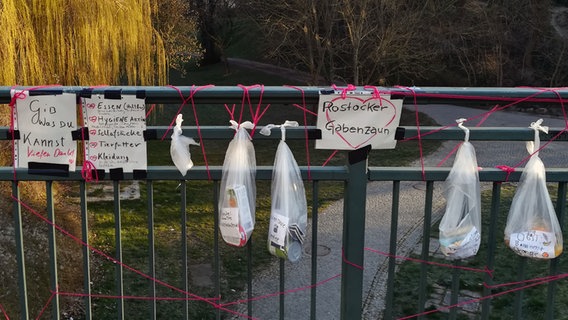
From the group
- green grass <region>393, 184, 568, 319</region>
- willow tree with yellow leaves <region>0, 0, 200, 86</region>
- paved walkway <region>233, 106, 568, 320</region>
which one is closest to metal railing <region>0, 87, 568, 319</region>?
paved walkway <region>233, 106, 568, 320</region>

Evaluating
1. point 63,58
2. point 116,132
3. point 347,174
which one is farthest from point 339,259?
point 116,132

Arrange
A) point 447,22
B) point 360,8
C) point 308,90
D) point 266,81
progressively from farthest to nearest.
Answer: point 266,81 < point 447,22 < point 360,8 < point 308,90

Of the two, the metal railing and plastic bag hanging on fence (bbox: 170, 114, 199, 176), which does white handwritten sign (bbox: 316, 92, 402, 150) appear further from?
plastic bag hanging on fence (bbox: 170, 114, 199, 176)

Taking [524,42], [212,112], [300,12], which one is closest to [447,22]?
[524,42]

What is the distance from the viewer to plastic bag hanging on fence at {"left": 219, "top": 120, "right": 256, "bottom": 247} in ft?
8.42

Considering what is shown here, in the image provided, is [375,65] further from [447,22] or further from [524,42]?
[524,42]

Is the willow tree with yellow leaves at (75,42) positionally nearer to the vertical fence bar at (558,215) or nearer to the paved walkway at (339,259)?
the paved walkway at (339,259)

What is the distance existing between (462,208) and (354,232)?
0.50 metres

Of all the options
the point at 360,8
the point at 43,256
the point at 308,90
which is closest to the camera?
the point at 308,90

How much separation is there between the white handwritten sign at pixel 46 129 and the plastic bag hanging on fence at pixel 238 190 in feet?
2.26

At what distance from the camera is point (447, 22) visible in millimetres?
22766

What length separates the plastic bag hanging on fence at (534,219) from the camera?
265cm

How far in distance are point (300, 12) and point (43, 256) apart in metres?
13.3

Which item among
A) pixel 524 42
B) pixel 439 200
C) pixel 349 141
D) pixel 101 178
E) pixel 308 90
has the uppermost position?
pixel 524 42
